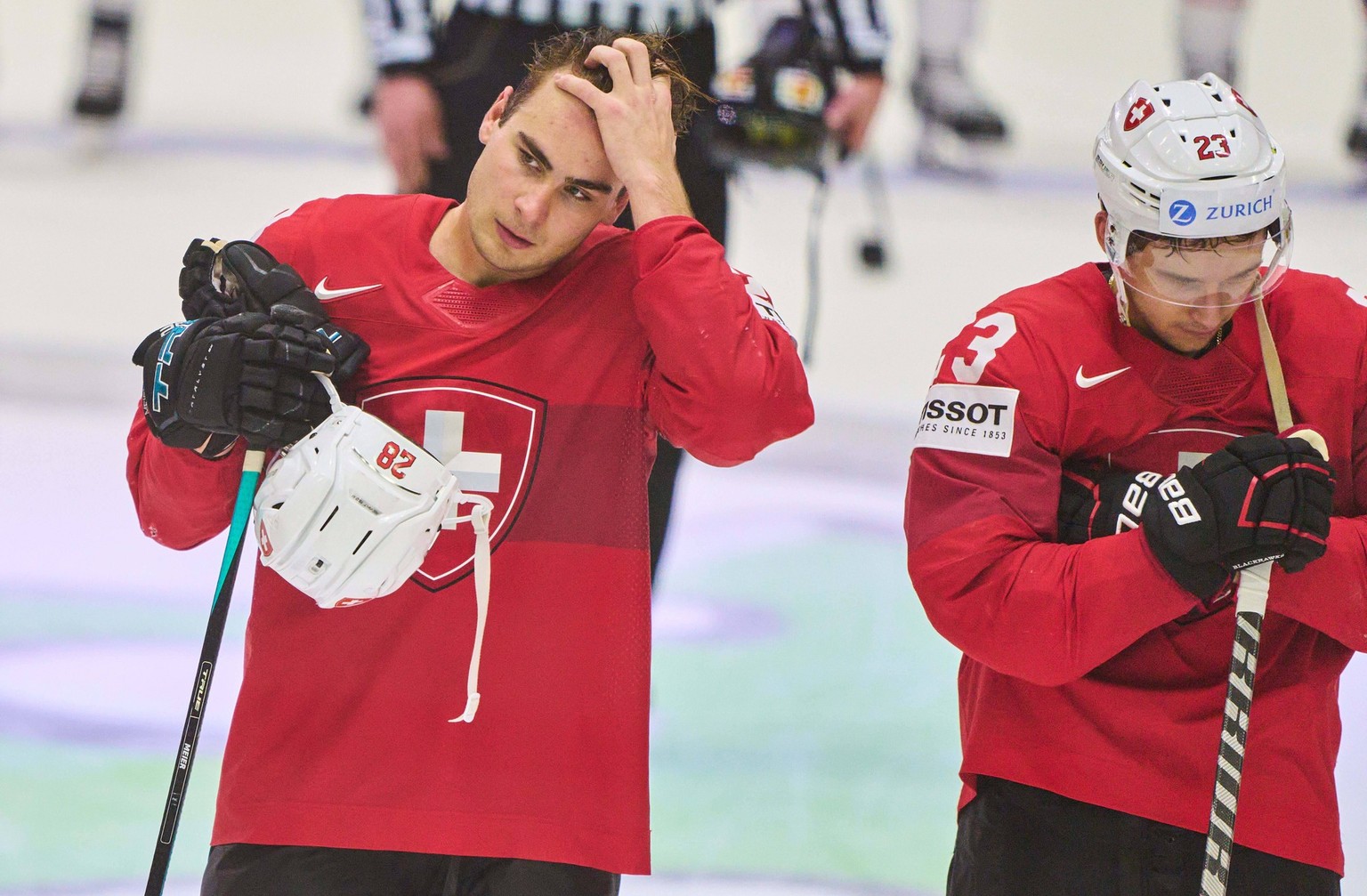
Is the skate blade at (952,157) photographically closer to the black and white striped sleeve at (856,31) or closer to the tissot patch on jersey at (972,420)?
the black and white striped sleeve at (856,31)

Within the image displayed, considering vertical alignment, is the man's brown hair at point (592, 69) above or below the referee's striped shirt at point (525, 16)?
below

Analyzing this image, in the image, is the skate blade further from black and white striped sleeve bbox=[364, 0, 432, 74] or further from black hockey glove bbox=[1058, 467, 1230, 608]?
black hockey glove bbox=[1058, 467, 1230, 608]

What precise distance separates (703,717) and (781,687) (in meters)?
0.22

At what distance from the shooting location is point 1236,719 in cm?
155

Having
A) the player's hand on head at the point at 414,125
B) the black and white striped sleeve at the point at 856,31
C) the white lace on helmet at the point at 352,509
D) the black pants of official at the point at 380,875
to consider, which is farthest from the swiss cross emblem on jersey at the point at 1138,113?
the black and white striped sleeve at the point at 856,31

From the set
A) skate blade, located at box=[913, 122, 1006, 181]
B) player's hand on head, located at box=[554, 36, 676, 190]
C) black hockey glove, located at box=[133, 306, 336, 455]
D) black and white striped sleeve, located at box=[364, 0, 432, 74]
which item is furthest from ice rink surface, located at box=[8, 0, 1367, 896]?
player's hand on head, located at box=[554, 36, 676, 190]

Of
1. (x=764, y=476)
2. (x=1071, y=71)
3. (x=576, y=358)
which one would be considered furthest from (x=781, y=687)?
(x=1071, y=71)

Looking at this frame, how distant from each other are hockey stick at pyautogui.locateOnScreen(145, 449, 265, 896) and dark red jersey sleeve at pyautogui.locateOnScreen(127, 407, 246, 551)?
21 millimetres

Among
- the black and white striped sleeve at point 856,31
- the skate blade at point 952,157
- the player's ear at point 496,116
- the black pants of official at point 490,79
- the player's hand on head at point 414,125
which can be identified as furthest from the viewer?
the skate blade at point 952,157

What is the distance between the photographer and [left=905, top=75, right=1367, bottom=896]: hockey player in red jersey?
1575mm

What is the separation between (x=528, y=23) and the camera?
9.61ft

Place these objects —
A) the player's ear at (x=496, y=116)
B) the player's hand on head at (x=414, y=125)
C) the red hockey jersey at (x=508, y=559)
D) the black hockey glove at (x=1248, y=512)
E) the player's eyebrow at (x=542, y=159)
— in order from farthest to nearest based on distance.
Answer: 1. the player's hand on head at (x=414, y=125)
2. the player's ear at (x=496, y=116)
3. the player's eyebrow at (x=542, y=159)
4. the red hockey jersey at (x=508, y=559)
5. the black hockey glove at (x=1248, y=512)

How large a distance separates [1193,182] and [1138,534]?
357 mm

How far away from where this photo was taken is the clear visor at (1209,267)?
163cm
